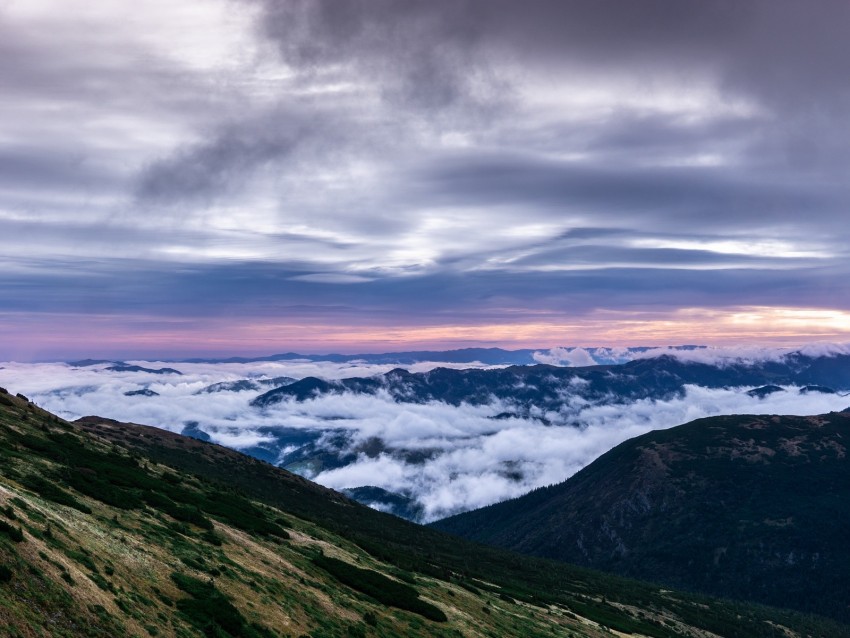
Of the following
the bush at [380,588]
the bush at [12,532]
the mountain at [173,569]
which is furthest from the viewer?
the bush at [380,588]

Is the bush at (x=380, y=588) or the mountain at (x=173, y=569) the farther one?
the bush at (x=380, y=588)

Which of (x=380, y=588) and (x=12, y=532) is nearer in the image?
(x=12, y=532)

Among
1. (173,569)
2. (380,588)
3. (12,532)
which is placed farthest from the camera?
(380,588)

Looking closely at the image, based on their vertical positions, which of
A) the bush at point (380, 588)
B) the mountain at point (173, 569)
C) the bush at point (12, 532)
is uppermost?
the bush at point (12, 532)

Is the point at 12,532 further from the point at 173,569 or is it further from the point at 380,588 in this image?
the point at 380,588

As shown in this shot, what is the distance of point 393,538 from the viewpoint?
7367 inches

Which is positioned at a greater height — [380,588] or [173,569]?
[173,569]

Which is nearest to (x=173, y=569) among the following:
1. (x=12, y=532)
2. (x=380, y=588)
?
(x=12, y=532)

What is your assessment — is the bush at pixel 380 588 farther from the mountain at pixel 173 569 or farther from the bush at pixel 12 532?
A: the bush at pixel 12 532

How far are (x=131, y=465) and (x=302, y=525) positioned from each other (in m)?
28.3

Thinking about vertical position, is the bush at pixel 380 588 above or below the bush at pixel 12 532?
below

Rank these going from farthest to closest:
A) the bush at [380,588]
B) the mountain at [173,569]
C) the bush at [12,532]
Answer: the bush at [380,588] < the bush at [12,532] < the mountain at [173,569]

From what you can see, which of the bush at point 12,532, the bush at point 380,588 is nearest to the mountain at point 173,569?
the bush at point 12,532

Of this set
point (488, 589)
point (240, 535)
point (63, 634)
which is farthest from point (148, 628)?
point (488, 589)
